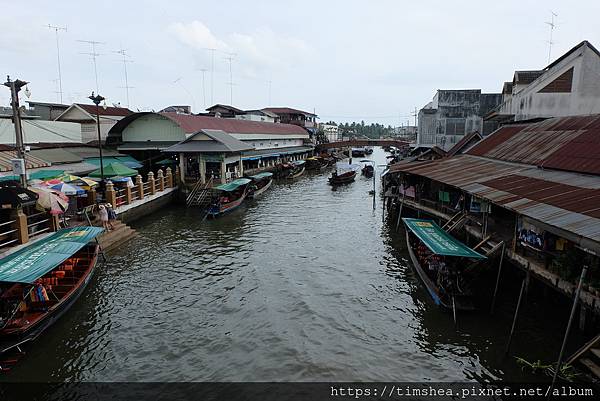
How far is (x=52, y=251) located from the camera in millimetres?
13320

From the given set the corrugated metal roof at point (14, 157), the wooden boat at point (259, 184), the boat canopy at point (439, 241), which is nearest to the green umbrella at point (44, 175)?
the corrugated metal roof at point (14, 157)

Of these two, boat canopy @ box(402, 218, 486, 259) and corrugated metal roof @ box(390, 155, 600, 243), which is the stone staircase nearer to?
boat canopy @ box(402, 218, 486, 259)

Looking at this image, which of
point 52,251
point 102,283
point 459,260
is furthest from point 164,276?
point 459,260

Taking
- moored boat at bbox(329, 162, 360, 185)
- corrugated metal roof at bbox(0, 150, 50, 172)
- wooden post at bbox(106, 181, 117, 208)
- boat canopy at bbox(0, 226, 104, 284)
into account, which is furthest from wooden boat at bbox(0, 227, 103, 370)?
moored boat at bbox(329, 162, 360, 185)

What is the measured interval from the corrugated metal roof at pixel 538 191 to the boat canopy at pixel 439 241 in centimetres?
209

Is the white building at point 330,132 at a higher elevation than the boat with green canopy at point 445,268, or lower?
higher

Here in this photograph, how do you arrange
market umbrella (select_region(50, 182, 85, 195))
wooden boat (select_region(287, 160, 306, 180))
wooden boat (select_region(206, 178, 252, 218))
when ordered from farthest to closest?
wooden boat (select_region(287, 160, 306, 180)), wooden boat (select_region(206, 178, 252, 218)), market umbrella (select_region(50, 182, 85, 195))

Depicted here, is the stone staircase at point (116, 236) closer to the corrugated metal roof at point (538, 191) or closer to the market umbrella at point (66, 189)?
the market umbrella at point (66, 189)

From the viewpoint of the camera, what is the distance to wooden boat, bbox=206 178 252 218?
1113 inches

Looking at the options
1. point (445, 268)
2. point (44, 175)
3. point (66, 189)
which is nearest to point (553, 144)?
point (445, 268)

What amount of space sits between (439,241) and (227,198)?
19256mm

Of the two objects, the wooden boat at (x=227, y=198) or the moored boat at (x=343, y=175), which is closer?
the wooden boat at (x=227, y=198)

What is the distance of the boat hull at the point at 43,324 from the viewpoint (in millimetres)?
10484

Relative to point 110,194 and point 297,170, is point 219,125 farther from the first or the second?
point 110,194
